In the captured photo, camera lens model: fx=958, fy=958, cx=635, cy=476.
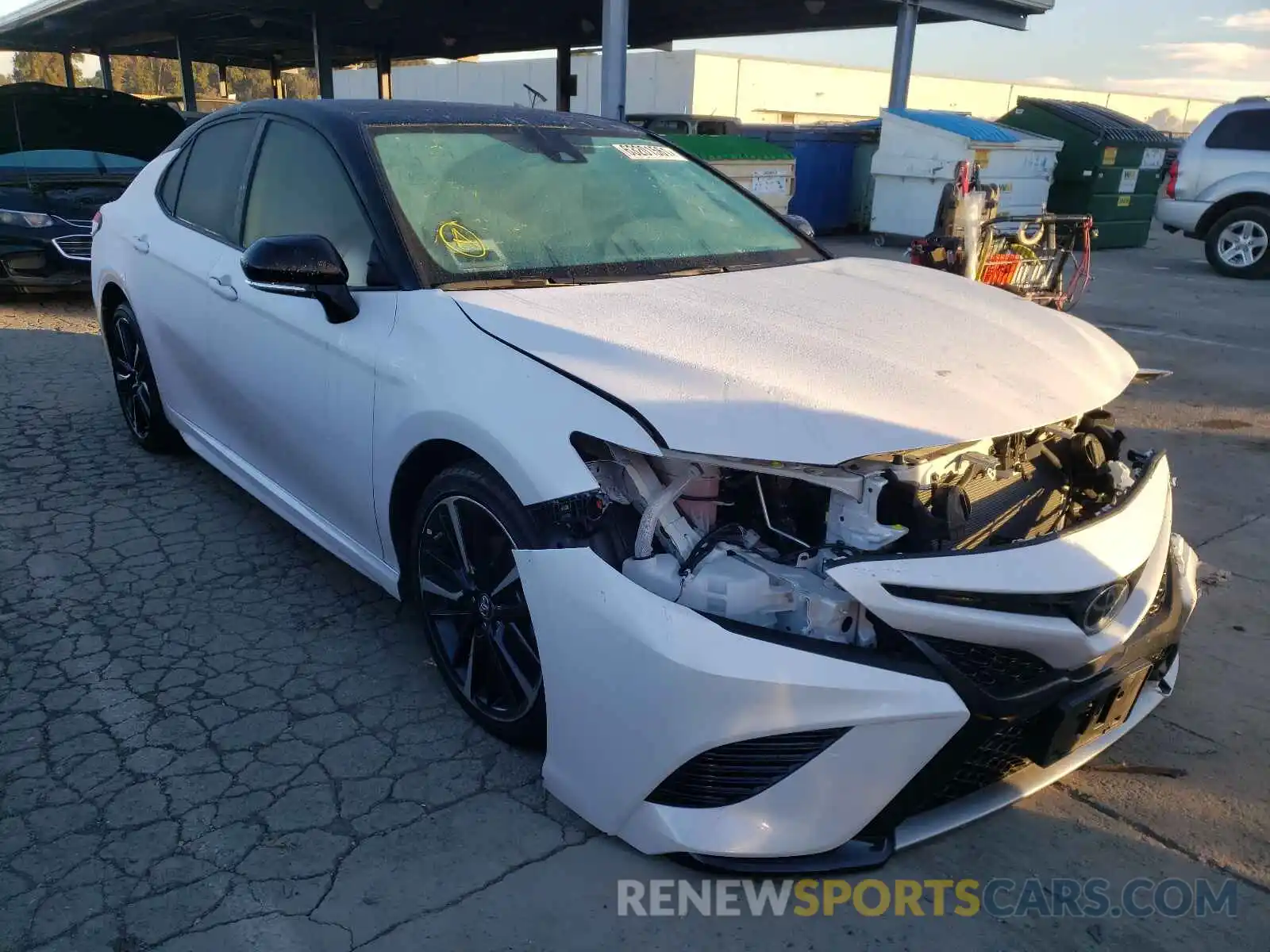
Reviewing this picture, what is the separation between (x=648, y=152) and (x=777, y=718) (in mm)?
2421

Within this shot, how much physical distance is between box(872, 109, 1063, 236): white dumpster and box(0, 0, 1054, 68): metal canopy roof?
12.9 ft

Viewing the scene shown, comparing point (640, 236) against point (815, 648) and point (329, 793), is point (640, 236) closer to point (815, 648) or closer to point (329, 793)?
point (815, 648)

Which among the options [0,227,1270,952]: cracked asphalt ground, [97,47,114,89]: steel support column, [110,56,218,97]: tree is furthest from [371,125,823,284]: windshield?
[110,56,218,97]: tree

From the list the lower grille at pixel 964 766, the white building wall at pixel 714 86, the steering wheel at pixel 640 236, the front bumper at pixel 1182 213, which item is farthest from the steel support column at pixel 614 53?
the white building wall at pixel 714 86

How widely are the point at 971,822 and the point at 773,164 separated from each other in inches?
419

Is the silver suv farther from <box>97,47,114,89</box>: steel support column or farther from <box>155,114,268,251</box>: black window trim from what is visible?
<box>97,47,114,89</box>: steel support column

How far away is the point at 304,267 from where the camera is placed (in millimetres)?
2621

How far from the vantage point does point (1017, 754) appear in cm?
212

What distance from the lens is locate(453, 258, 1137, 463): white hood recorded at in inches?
80.2

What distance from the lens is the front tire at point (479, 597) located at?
93.3 inches

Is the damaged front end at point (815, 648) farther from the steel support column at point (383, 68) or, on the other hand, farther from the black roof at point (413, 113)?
the steel support column at point (383, 68)

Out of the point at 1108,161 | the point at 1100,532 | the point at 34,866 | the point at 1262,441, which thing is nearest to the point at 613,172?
the point at 1100,532

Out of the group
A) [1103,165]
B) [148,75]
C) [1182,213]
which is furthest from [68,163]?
[148,75]

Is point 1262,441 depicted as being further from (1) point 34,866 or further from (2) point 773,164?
(2) point 773,164
